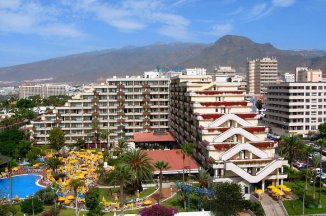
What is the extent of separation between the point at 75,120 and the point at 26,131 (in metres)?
17.2

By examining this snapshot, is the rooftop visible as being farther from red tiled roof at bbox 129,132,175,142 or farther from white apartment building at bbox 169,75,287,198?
white apartment building at bbox 169,75,287,198

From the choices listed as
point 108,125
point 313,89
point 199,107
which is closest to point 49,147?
point 108,125

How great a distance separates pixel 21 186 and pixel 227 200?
39.0m

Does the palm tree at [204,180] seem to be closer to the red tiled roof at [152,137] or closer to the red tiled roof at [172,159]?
the red tiled roof at [172,159]

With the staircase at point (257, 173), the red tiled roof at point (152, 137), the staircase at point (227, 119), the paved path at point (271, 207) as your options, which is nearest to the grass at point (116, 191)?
the staircase at point (257, 173)

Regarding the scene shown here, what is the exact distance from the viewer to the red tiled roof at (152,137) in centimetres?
8581

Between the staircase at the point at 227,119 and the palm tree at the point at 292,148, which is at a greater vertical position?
the staircase at the point at 227,119

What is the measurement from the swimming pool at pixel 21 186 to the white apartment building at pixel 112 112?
25.7 metres

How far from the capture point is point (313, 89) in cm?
10094

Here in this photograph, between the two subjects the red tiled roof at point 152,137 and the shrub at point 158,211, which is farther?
the red tiled roof at point 152,137

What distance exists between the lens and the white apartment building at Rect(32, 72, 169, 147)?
3752 inches

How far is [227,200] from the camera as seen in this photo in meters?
43.3

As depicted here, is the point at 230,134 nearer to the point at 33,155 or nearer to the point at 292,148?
the point at 292,148

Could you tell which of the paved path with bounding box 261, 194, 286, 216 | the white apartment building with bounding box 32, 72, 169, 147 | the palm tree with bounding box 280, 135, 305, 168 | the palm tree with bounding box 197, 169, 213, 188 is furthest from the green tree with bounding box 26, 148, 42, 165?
the palm tree with bounding box 280, 135, 305, 168
